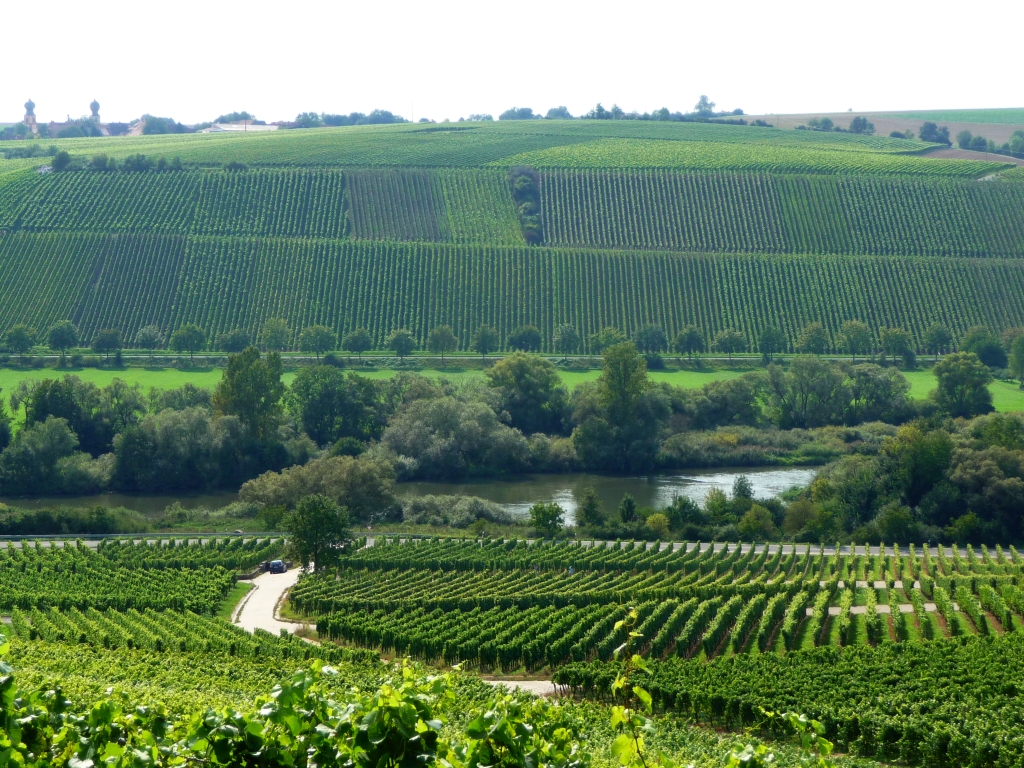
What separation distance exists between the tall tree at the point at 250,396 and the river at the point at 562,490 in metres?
5.74

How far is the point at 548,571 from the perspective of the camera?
1957 inches

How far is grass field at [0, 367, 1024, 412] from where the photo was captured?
294 ft

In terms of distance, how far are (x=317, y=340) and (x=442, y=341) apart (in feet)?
35.9

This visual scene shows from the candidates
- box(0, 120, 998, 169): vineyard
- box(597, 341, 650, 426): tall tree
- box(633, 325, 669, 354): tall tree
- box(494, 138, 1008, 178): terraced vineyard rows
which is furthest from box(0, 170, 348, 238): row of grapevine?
box(597, 341, 650, 426): tall tree

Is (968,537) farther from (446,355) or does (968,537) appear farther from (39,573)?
(446,355)

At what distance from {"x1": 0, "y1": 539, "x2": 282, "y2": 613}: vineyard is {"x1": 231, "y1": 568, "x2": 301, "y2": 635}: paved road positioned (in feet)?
3.59

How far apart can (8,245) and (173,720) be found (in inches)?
4451

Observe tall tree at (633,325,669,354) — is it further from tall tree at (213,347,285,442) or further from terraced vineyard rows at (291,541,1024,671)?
terraced vineyard rows at (291,541,1024,671)

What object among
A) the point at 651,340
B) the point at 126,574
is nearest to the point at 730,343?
the point at 651,340

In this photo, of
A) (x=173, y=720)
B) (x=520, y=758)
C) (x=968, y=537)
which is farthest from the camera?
(x=968, y=537)

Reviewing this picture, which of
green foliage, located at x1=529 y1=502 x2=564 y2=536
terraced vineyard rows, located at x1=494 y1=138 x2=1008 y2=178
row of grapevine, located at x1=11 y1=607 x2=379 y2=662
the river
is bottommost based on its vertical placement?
the river

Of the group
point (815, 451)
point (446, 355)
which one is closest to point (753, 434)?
point (815, 451)

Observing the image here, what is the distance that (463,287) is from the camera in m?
113

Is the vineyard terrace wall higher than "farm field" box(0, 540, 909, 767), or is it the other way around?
the vineyard terrace wall
